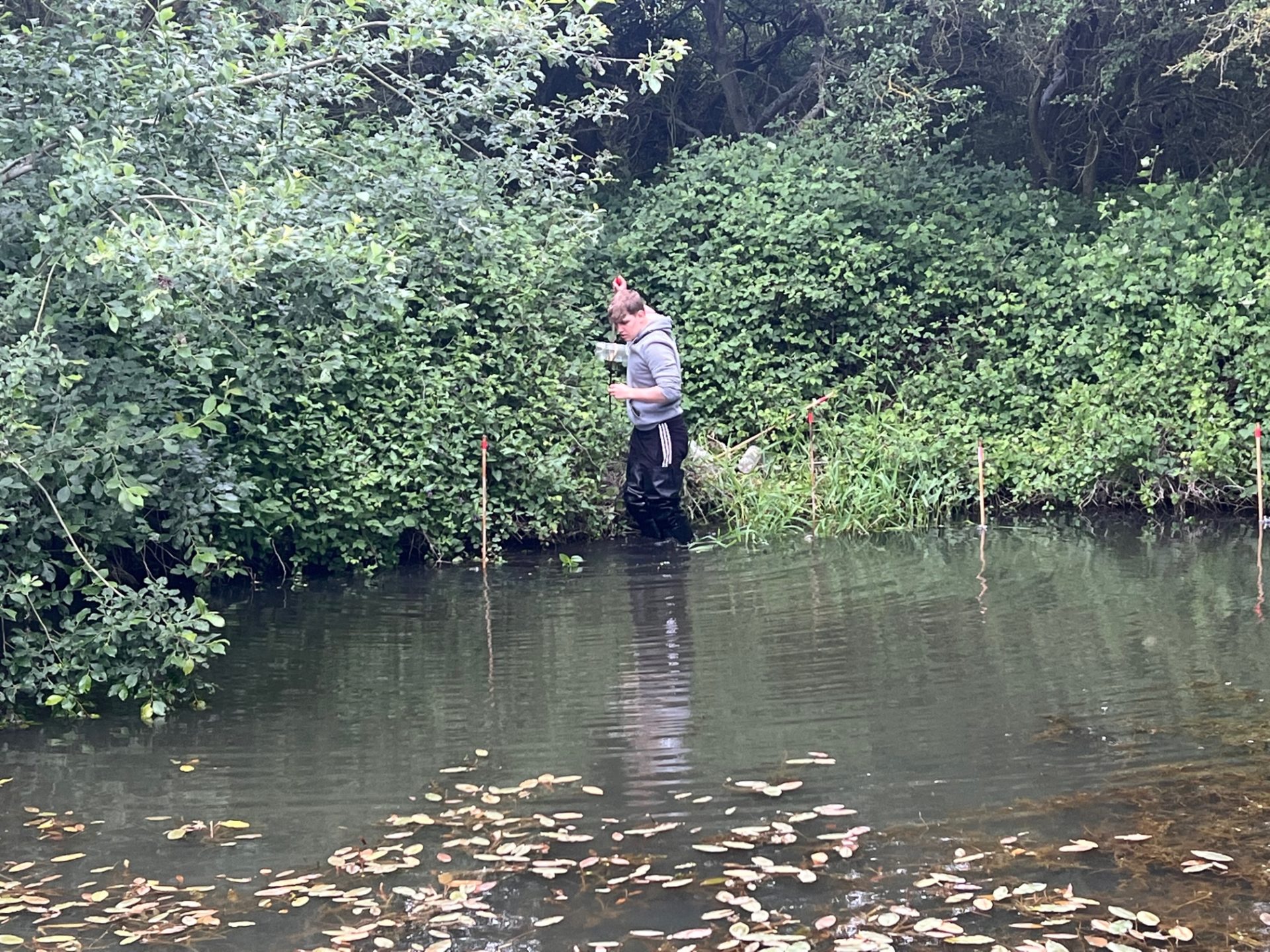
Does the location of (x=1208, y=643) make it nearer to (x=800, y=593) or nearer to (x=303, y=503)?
(x=800, y=593)

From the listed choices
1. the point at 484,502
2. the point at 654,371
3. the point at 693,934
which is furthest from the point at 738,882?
the point at 484,502

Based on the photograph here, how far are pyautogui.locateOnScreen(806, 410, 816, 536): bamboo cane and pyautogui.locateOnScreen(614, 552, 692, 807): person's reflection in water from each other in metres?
Result: 2.16

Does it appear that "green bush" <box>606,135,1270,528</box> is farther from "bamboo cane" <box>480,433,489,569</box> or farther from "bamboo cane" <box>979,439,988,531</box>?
"bamboo cane" <box>480,433,489,569</box>

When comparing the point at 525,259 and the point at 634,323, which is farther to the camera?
the point at 525,259

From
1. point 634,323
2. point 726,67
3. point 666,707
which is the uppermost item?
point 726,67

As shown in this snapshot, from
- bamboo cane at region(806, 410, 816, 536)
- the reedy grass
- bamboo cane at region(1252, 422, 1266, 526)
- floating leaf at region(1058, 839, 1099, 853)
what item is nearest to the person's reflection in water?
floating leaf at region(1058, 839, 1099, 853)

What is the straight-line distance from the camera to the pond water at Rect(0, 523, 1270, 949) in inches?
206

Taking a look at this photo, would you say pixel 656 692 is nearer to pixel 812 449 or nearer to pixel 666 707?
pixel 666 707

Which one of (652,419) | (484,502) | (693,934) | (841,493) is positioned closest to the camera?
(693,934)

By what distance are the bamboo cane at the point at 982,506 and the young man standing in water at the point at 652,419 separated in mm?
2450

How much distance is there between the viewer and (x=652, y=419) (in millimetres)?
10414

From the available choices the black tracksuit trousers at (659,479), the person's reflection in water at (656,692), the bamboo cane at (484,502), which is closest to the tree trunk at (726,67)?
the black tracksuit trousers at (659,479)

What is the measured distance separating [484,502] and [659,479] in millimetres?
1321

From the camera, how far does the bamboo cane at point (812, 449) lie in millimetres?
11523
